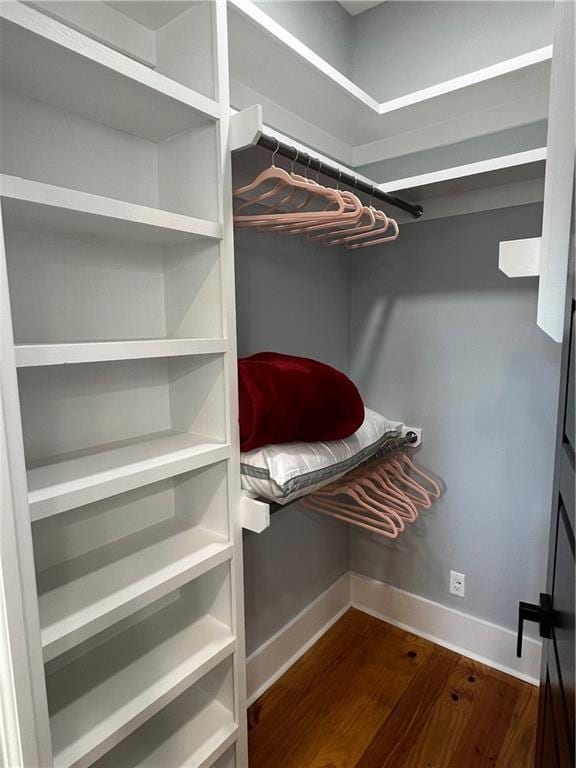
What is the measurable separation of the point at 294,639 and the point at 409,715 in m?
0.50

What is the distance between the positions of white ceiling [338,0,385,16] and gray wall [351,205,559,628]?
2.78 feet

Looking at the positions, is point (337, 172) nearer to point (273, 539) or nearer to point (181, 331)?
point (181, 331)

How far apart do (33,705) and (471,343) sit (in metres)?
1.68

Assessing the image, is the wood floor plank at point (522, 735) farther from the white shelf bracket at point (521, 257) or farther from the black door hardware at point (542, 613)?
the white shelf bracket at point (521, 257)

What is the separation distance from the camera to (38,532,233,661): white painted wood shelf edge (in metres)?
0.88

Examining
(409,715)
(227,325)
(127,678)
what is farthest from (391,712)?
(227,325)

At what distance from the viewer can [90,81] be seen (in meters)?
0.91

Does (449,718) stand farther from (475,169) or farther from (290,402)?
(475,169)

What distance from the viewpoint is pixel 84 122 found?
1.06m

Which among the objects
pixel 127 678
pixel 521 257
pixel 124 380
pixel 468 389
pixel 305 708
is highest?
pixel 521 257

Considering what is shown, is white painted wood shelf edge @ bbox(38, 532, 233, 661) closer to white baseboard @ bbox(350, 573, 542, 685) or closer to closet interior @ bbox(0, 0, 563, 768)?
closet interior @ bbox(0, 0, 563, 768)

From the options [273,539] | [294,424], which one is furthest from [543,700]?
[273,539]

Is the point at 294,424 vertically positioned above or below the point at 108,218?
below

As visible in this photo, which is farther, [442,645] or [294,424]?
[442,645]
